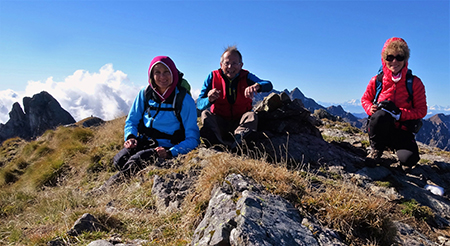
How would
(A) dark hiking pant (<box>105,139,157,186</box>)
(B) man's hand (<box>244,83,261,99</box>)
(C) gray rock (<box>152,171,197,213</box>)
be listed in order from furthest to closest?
(B) man's hand (<box>244,83,261,99</box>)
(A) dark hiking pant (<box>105,139,157,186</box>)
(C) gray rock (<box>152,171,197,213</box>)

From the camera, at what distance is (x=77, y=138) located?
11.1m

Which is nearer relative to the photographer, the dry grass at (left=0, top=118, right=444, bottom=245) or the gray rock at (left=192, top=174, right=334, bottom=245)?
the gray rock at (left=192, top=174, right=334, bottom=245)

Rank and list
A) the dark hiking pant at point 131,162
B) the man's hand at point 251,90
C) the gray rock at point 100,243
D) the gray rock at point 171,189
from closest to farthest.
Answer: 1. the gray rock at point 100,243
2. the gray rock at point 171,189
3. the dark hiking pant at point 131,162
4. the man's hand at point 251,90

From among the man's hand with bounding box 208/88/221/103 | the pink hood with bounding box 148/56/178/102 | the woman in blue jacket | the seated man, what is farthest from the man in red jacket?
the pink hood with bounding box 148/56/178/102

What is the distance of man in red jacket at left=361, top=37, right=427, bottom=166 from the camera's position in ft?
19.5

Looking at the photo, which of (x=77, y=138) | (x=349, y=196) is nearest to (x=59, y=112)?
(x=77, y=138)

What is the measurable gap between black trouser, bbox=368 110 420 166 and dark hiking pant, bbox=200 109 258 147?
295cm

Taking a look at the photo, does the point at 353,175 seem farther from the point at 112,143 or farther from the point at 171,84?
the point at 112,143

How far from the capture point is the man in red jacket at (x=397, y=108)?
5.95m

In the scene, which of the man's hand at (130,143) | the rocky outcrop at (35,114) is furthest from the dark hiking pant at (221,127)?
the rocky outcrop at (35,114)

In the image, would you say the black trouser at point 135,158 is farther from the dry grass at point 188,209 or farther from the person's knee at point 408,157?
the person's knee at point 408,157

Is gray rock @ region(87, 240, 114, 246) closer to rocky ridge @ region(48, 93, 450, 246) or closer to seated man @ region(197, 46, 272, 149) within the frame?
rocky ridge @ region(48, 93, 450, 246)

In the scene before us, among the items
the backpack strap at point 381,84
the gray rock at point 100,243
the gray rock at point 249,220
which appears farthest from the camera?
the backpack strap at point 381,84

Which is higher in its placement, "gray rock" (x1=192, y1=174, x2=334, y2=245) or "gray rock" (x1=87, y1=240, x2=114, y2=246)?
"gray rock" (x1=192, y1=174, x2=334, y2=245)
